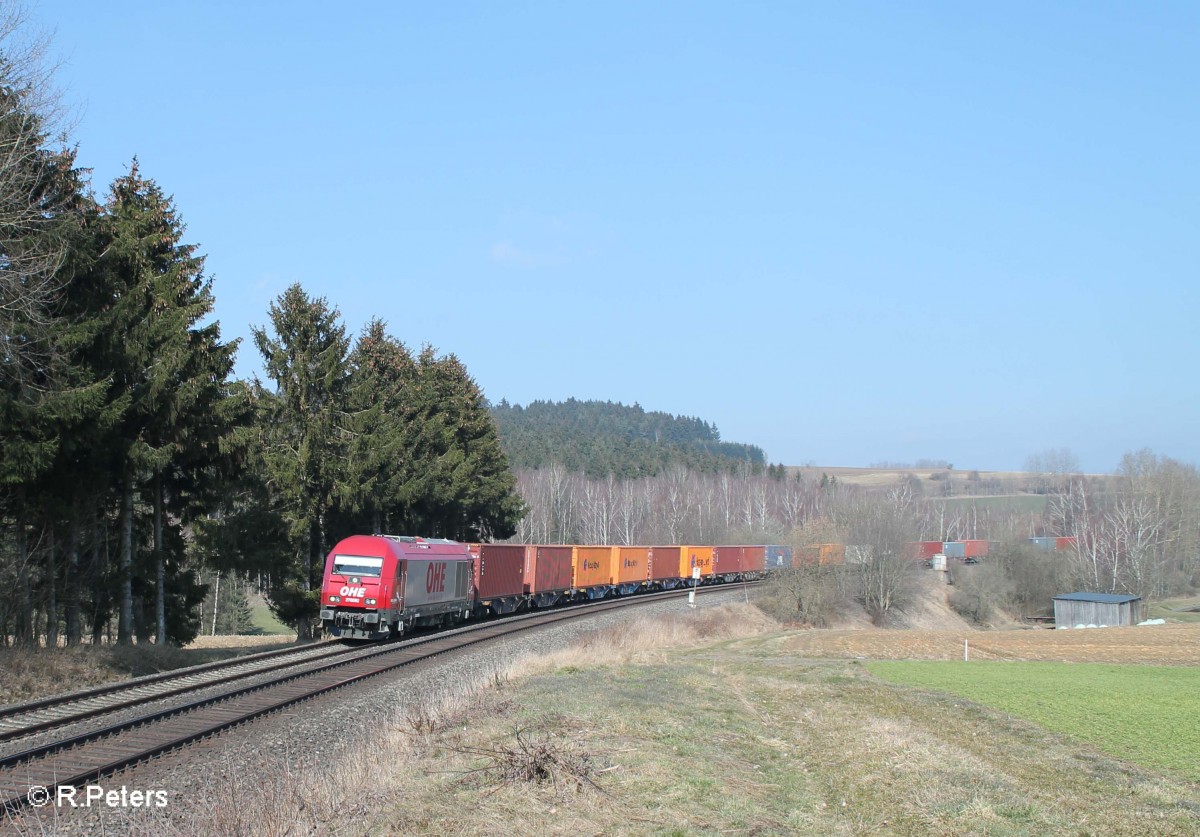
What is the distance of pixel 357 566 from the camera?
27.3m

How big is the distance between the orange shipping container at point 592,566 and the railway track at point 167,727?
24109 mm

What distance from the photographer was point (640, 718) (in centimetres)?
1463

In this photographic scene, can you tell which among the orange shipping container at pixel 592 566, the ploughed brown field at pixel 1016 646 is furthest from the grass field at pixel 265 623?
the ploughed brown field at pixel 1016 646

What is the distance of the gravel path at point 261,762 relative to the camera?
9.19 meters

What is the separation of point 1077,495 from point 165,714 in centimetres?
13044

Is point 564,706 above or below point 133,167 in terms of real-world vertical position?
below

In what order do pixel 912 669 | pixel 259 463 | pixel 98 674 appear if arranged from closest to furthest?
pixel 98 674 < pixel 912 669 < pixel 259 463

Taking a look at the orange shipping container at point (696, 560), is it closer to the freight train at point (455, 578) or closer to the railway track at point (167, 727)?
the freight train at point (455, 578)

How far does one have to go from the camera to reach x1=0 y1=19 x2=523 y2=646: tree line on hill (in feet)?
60.9

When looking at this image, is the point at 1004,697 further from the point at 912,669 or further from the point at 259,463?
the point at 259,463

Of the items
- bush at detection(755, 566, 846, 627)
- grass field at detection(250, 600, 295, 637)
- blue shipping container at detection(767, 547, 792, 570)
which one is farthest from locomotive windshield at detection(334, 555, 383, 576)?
grass field at detection(250, 600, 295, 637)

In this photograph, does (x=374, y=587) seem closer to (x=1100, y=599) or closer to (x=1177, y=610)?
(x=1100, y=599)

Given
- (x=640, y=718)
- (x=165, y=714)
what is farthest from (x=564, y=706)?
(x=165, y=714)

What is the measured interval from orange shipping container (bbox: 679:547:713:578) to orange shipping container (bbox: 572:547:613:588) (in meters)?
12.0
